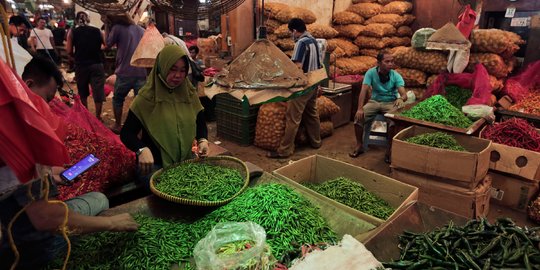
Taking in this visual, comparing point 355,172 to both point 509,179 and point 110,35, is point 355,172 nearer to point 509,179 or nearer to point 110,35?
point 509,179

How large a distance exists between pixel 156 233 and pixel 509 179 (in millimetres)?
3829

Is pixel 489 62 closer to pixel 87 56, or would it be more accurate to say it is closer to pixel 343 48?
pixel 343 48

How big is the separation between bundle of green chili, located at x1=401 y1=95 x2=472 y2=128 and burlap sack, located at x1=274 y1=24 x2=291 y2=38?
309 centimetres

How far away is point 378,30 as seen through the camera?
8281 mm

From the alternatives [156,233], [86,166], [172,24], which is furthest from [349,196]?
[172,24]

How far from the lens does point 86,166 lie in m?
2.37

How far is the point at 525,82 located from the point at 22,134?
290 inches

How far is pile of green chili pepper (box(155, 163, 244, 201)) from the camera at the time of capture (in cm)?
225

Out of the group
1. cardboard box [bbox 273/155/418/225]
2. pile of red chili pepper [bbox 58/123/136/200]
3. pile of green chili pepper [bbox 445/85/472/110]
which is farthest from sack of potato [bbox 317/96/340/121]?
pile of red chili pepper [bbox 58/123/136/200]

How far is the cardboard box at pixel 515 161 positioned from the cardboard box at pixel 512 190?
0.11 meters

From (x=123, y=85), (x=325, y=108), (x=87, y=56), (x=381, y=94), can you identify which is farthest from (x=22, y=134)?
(x=87, y=56)

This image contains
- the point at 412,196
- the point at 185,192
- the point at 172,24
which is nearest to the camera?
the point at 185,192

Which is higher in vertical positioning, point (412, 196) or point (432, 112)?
point (432, 112)

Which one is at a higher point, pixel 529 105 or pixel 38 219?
pixel 38 219
